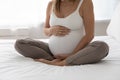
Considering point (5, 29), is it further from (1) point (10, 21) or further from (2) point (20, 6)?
(2) point (20, 6)

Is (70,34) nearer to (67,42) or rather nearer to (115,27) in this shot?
(67,42)

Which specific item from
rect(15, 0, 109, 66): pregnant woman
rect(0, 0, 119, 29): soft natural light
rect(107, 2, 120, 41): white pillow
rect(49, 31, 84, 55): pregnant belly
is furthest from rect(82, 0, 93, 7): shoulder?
rect(0, 0, 119, 29): soft natural light

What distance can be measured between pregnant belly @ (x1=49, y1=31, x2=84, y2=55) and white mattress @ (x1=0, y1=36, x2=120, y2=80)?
0.63 ft

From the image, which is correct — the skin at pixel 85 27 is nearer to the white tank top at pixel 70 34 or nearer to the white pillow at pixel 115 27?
the white tank top at pixel 70 34

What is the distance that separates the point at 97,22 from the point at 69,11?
1.10 meters

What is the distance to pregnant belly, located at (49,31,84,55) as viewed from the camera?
5.74 feet

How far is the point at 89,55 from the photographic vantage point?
5.32 feet

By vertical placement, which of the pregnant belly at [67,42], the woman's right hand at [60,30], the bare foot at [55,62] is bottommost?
the bare foot at [55,62]

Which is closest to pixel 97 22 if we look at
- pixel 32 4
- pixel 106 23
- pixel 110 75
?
pixel 106 23

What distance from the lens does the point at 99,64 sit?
1613 millimetres

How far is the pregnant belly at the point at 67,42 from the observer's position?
1.75 meters

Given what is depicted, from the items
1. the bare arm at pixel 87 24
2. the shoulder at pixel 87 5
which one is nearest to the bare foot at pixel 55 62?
the bare arm at pixel 87 24

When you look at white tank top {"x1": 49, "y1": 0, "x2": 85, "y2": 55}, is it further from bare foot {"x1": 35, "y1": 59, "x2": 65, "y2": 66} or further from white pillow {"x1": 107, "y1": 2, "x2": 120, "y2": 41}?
white pillow {"x1": 107, "y1": 2, "x2": 120, "y2": 41}

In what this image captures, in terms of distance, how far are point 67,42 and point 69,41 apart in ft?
0.05
